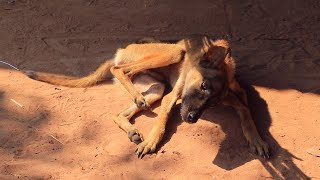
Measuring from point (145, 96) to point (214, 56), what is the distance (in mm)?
943

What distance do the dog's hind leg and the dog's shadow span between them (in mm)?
655

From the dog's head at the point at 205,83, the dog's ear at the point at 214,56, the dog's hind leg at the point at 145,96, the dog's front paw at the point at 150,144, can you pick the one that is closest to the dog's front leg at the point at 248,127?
the dog's head at the point at 205,83

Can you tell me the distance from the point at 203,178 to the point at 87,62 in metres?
2.44

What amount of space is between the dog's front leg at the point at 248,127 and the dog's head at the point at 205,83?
283 millimetres

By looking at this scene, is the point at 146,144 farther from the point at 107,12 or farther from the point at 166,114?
the point at 107,12

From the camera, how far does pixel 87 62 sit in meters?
6.50

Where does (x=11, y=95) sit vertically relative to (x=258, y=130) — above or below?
above

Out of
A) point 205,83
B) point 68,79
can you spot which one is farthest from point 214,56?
point 68,79

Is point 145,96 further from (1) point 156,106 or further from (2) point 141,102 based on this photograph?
(2) point 141,102

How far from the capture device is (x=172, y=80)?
619cm

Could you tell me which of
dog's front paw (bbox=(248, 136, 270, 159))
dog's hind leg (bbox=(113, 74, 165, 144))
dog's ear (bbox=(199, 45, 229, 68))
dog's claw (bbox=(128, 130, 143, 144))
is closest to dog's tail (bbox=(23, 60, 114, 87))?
dog's hind leg (bbox=(113, 74, 165, 144))

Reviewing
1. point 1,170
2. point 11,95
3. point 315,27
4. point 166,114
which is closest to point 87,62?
point 11,95

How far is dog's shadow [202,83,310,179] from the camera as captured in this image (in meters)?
4.97

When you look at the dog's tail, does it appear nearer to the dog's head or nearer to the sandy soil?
the sandy soil
